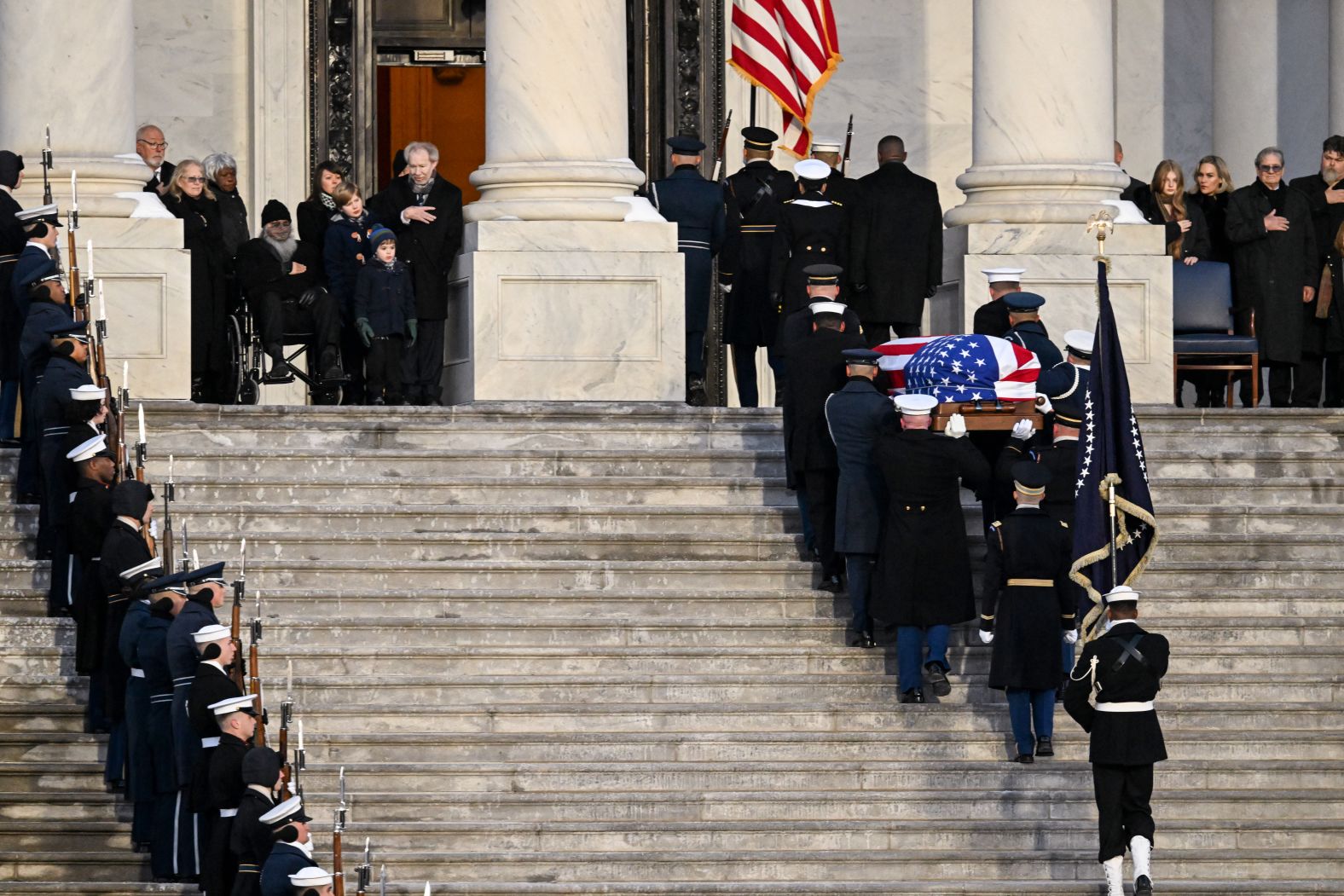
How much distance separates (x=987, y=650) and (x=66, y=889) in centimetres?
526

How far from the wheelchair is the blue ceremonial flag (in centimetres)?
650

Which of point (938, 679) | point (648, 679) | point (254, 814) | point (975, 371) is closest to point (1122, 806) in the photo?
point (938, 679)

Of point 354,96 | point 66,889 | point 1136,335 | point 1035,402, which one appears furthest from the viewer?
point 354,96

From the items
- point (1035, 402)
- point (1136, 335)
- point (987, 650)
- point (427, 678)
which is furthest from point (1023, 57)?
point (427, 678)

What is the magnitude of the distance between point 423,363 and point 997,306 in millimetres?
3938

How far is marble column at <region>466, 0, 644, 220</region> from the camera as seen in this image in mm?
21312

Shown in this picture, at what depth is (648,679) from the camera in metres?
17.4

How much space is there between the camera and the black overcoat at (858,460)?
58.4 ft

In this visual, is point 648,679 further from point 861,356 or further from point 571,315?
point 571,315

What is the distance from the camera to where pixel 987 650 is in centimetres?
1783

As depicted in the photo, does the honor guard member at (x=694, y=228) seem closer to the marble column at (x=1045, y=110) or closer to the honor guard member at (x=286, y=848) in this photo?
the marble column at (x=1045, y=110)

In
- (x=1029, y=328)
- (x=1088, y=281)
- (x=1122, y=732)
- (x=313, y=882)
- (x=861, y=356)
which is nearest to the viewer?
(x=313, y=882)

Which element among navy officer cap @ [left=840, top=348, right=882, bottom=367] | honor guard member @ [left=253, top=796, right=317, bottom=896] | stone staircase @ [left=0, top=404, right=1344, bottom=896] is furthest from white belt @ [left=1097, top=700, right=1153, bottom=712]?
honor guard member @ [left=253, top=796, right=317, bottom=896]

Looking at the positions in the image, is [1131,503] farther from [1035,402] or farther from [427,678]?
[427,678]
